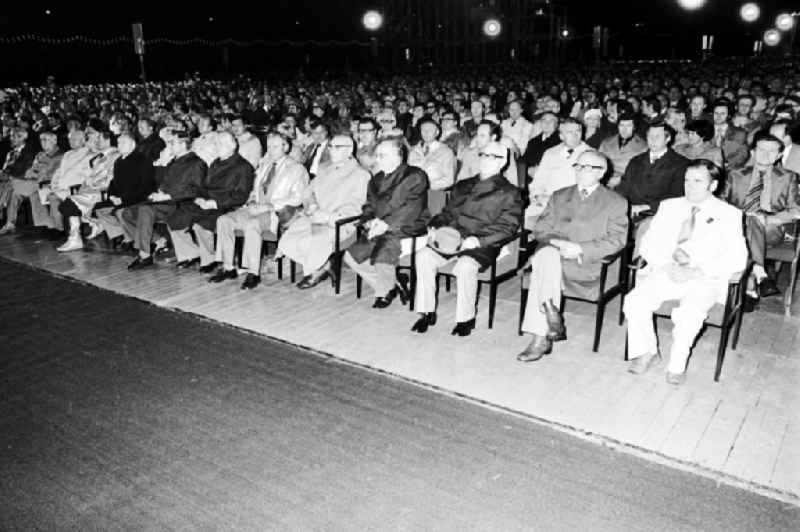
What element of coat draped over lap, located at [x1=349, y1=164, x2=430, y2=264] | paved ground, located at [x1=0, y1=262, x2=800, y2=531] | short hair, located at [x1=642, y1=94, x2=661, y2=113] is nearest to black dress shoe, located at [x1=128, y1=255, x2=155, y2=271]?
paved ground, located at [x1=0, y1=262, x2=800, y2=531]

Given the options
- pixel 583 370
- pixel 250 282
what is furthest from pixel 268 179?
pixel 583 370

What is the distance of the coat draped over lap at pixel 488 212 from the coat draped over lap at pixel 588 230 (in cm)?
26

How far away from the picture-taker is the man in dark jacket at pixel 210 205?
6195 millimetres

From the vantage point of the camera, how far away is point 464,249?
470cm

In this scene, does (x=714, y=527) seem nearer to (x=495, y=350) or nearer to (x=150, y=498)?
(x=495, y=350)

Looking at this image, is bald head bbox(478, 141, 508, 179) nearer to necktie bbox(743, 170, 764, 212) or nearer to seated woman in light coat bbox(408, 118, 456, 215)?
seated woman in light coat bbox(408, 118, 456, 215)

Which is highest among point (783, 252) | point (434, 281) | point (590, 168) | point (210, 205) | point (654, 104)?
point (654, 104)

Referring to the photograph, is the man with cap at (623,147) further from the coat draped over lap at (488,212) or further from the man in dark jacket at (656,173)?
the coat draped over lap at (488,212)

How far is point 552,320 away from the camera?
419cm

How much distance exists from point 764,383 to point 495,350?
155 centimetres

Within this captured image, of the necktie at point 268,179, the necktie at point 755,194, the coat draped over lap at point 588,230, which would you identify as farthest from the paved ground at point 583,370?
the necktie at point 268,179

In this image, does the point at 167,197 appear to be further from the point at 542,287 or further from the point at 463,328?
the point at 542,287

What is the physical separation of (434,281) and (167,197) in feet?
10.8

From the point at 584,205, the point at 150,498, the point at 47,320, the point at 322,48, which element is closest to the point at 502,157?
the point at 584,205
